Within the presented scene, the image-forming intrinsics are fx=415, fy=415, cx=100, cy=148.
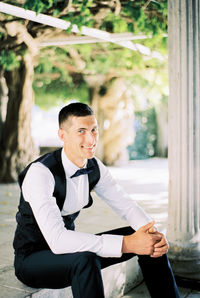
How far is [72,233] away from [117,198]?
2.45 feet

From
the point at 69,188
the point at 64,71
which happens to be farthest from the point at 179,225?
the point at 64,71

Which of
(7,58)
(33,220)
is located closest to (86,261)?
(33,220)

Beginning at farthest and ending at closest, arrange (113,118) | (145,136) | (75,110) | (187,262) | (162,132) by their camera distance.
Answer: (145,136), (162,132), (113,118), (187,262), (75,110)

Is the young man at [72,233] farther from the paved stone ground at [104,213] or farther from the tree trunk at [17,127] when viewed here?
the tree trunk at [17,127]

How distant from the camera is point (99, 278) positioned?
2350 mm

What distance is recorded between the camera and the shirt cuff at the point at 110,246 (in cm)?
249

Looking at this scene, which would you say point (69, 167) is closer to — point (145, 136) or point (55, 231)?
point (55, 231)

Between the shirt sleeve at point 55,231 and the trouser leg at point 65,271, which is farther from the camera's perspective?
the shirt sleeve at point 55,231

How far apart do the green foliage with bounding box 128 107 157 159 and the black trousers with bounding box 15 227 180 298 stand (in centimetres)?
1625

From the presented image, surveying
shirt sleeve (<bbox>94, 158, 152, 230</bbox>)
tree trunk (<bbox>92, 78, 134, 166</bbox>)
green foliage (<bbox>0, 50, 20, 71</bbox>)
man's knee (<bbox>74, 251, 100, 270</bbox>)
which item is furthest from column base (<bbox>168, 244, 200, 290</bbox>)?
tree trunk (<bbox>92, 78, 134, 166</bbox>)

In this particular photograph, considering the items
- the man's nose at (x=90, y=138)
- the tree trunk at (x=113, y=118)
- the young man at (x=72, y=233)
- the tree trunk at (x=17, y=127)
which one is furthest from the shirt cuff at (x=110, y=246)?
the tree trunk at (x=113, y=118)

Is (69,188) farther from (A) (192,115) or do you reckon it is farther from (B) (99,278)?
(A) (192,115)

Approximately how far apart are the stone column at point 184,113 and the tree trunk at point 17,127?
19.3ft

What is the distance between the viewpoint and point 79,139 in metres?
2.79
